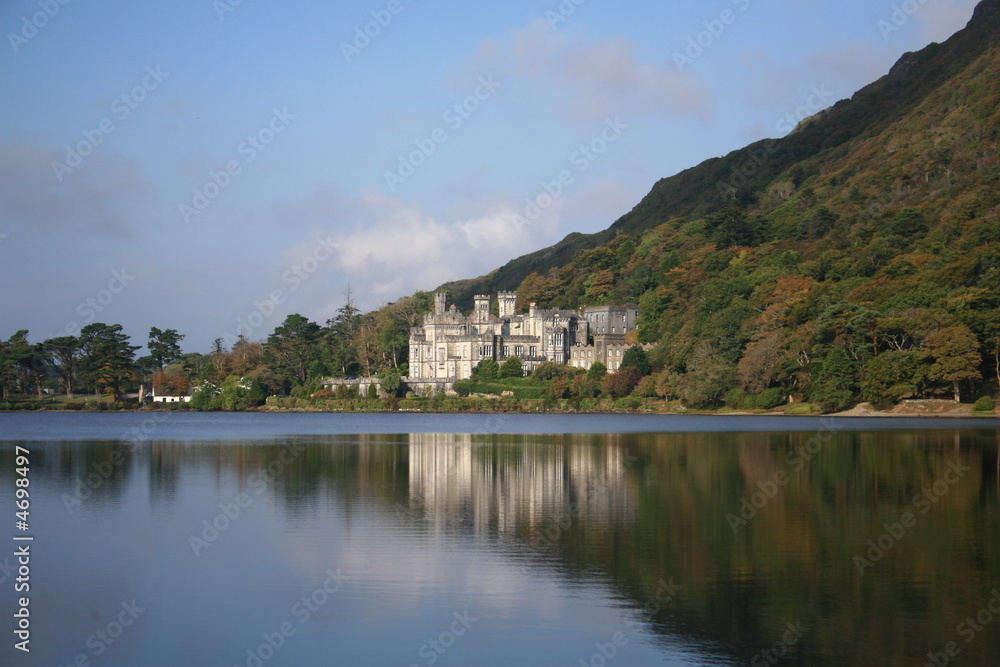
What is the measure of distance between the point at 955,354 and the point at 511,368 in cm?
4744

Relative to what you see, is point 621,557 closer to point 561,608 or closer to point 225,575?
point 561,608

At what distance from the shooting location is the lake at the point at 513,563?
43.3 ft

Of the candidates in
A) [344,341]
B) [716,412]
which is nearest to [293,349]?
[344,341]

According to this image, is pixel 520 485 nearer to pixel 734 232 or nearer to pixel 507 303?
pixel 734 232

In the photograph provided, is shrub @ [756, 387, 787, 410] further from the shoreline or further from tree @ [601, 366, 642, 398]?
tree @ [601, 366, 642, 398]

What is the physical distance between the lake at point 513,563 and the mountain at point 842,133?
111 metres

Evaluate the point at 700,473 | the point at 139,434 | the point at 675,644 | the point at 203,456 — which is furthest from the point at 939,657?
the point at 139,434

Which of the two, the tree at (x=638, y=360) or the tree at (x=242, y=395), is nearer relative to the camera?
the tree at (x=638, y=360)

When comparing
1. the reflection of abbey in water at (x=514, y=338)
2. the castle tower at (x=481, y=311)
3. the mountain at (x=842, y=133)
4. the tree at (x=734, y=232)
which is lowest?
the reflection of abbey in water at (x=514, y=338)

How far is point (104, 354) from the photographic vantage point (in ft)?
367

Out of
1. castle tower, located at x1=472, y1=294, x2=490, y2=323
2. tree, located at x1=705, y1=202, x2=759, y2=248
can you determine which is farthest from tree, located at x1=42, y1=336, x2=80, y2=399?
tree, located at x1=705, y1=202, x2=759, y2=248

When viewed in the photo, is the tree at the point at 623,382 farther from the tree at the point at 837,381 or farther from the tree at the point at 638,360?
the tree at the point at 837,381

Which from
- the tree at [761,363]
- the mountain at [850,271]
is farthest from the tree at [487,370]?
the tree at [761,363]

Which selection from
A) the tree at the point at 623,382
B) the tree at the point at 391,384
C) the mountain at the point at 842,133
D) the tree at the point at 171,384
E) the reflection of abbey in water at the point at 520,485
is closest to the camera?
the reflection of abbey in water at the point at 520,485
